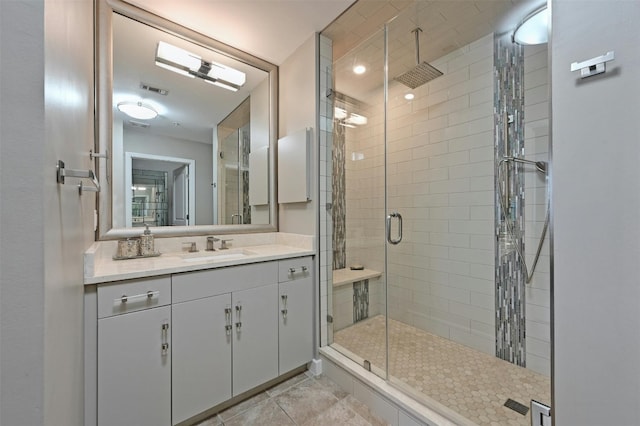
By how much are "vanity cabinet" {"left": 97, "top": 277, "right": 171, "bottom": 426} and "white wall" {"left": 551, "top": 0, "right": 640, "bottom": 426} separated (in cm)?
169

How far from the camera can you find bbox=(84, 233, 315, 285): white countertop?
1226 millimetres

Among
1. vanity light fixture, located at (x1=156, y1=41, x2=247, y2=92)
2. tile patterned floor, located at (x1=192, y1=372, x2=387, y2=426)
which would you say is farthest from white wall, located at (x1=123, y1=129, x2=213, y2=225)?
tile patterned floor, located at (x1=192, y1=372, x2=387, y2=426)

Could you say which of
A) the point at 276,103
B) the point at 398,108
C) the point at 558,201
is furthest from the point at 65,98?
the point at 398,108

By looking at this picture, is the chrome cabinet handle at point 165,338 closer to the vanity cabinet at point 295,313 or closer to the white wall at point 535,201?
the vanity cabinet at point 295,313

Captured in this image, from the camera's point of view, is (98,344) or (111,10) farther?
(111,10)

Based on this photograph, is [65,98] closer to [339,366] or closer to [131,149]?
[131,149]

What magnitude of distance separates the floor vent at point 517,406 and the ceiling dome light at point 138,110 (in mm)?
2957

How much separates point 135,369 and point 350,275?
5.36 ft

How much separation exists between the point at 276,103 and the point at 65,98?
1.81m

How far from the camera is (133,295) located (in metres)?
1.26

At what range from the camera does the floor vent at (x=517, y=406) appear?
144cm

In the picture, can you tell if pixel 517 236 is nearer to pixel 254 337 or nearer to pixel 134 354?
pixel 254 337

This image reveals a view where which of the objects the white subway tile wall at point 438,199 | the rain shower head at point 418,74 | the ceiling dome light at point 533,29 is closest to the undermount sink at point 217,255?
the white subway tile wall at point 438,199

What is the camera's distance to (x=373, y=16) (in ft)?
6.12
